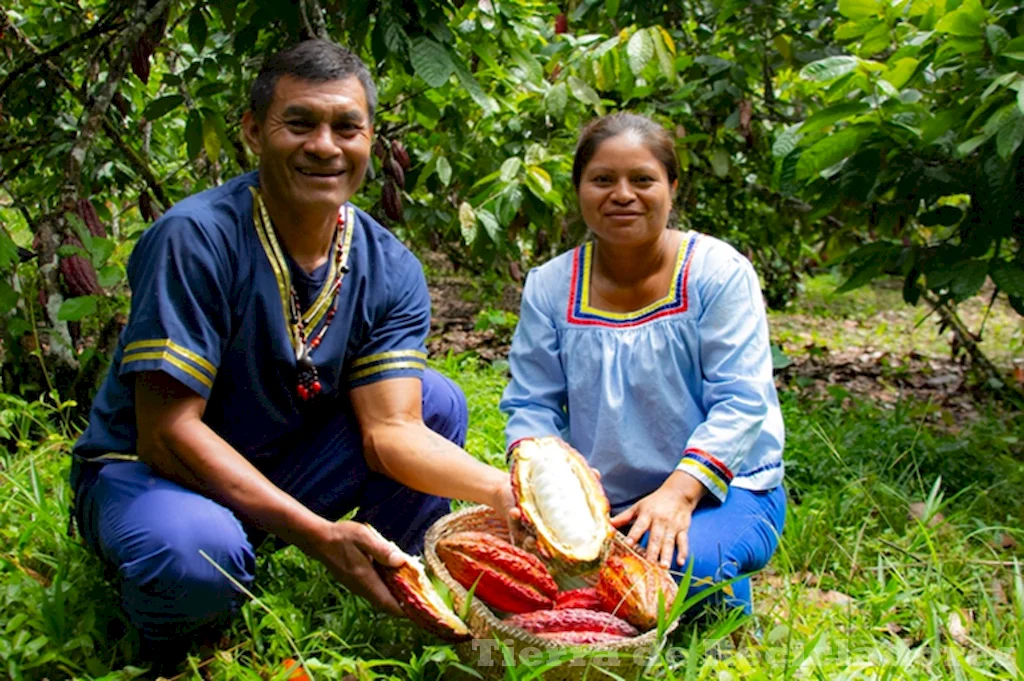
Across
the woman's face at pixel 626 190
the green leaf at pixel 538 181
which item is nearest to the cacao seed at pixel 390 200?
the green leaf at pixel 538 181

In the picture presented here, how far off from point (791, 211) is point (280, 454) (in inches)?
128

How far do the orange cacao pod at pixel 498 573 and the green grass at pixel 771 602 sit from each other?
0.15m

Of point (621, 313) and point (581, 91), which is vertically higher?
point (581, 91)

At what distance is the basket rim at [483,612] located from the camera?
1.68m

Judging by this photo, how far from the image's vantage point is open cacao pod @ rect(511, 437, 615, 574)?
5.95ft

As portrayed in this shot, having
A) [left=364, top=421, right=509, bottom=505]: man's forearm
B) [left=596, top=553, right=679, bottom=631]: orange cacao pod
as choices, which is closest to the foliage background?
[left=364, top=421, right=509, bottom=505]: man's forearm

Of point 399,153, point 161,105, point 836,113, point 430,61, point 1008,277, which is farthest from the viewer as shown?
point 399,153

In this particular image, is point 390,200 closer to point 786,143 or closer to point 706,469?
point 786,143

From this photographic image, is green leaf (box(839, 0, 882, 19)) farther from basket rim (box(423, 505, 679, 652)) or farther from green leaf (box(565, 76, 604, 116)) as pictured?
basket rim (box(423, 505, 679, 652))

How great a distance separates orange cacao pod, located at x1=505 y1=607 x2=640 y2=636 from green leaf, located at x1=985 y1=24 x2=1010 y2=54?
1.84 meters

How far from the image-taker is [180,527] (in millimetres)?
1773

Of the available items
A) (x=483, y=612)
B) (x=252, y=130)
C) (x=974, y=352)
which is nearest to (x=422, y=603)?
(x=483, y=612)

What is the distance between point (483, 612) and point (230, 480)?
552mm

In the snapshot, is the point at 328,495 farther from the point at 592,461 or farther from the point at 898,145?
the point at 898,145
